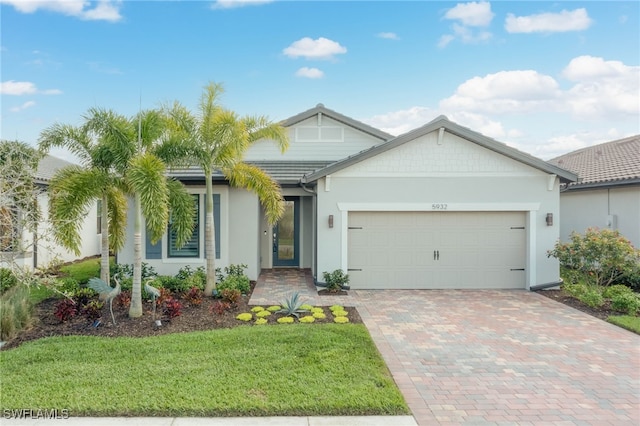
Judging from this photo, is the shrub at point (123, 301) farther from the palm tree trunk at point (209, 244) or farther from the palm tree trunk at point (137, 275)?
the palm tree trunk at point (209, 244)

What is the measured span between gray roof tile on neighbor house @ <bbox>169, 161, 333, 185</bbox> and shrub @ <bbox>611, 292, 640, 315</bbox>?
8813 millimetres

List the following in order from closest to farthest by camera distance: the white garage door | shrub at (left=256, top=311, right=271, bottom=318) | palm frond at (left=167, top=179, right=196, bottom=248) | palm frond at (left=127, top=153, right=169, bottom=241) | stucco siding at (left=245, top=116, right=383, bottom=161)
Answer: palm frond at (left=127, top=153, right=169, bottom=241)
shrub at (left=256, top=311, right=271, bottom=318)
palm frond at (left=167, top=179, right=196, bottom=248)
the white garage door
stucco siding at (left=245, top=116, right=383, bottom=161)

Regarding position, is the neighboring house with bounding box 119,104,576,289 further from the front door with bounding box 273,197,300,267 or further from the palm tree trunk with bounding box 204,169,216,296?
the front door with bounding box 273,197,300,267

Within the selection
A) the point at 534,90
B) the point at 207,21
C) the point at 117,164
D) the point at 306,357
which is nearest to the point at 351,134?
the point at 207,21

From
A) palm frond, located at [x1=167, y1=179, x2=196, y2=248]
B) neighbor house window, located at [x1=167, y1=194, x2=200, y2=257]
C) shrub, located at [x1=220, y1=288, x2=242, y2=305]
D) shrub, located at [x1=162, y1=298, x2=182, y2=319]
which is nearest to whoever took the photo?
shrub, located at [x1=162, y1=298, x2=182, y2=319]

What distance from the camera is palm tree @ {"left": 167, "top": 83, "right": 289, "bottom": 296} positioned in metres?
9.02

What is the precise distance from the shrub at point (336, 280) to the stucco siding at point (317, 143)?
19.4 ft

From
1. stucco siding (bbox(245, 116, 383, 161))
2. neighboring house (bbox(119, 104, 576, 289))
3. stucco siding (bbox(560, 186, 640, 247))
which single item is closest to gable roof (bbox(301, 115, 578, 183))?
neighboring house (bbox(119, 104, 576, 289))

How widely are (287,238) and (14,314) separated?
876 centimetres

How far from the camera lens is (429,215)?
1131 centimetres

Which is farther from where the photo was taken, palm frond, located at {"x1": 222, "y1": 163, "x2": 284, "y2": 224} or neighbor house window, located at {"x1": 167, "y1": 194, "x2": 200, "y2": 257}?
neighbor house window, located at {"x1": 167, "y1": 194, "x2": 200, "y2": 257}

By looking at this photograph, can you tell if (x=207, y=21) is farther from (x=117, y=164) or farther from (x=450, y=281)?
(x=450, y=281)

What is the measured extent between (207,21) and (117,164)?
22.4ft

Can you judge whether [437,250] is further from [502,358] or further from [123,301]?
[123,301]
